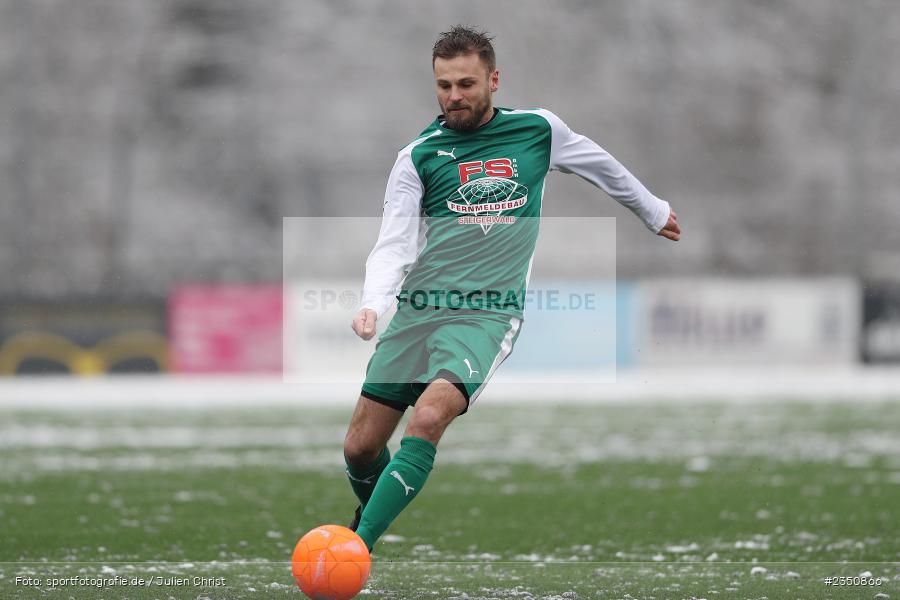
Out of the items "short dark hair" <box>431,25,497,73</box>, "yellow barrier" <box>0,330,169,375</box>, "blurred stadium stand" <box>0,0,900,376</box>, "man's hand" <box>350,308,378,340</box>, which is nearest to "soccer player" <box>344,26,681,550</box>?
"short dark hair" <box>431,25,497,73</box>

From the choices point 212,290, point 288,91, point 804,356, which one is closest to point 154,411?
point 212,290

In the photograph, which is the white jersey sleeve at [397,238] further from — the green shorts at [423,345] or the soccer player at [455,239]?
the green shorts at [423,345]

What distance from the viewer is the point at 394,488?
15.5 ft

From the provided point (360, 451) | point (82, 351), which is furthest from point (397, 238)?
point (82, 351)

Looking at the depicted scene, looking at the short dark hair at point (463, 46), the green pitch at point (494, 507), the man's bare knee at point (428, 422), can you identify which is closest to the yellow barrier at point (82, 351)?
the green pitch at point (494, 507)

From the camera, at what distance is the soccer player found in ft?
16.7

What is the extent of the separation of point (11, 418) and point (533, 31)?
73.6ft

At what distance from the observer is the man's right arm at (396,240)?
5.00 meters

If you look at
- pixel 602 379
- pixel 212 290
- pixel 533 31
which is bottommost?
pixel 602 379

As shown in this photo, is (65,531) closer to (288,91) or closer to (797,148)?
(288,91)

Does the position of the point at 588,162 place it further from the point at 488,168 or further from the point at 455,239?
the point at 455,239

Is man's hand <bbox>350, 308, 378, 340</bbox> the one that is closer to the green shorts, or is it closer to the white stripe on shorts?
the green shorts

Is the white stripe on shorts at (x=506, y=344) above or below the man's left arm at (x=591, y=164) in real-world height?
below

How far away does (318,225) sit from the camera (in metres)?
31.5
